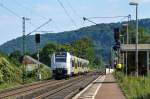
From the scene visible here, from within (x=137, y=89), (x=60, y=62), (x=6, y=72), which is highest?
(x=60, y=62)

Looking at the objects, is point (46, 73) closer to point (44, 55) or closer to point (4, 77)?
point (4, 77)

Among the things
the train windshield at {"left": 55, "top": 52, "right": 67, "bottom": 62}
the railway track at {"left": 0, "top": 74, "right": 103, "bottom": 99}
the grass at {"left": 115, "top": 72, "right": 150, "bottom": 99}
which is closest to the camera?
the grass at {"left": 115, "top": 72, "right": 150, "bottom": 99}

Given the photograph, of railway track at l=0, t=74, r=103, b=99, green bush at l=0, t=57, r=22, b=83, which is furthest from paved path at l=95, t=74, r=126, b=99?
green bush at l=0, t=57, r=22, b=83

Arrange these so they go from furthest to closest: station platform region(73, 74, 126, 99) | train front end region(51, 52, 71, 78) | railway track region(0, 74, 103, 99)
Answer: train front end region(51, 52, 71, 78)
railway track region(0, 74, 103, 99)
station platform region(73, 74, 126, 99)

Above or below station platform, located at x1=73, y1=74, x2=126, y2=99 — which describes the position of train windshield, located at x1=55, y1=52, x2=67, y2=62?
above

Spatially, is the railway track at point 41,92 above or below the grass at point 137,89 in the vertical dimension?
below

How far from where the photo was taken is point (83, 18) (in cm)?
5834

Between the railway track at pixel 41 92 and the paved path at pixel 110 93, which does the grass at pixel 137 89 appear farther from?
the railway track at pixel 41 92

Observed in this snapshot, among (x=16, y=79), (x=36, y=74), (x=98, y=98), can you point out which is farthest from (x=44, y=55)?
(x=98, y=98)

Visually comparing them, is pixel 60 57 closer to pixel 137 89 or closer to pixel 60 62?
pixel 60 62

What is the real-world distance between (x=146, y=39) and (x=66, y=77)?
122667 mm

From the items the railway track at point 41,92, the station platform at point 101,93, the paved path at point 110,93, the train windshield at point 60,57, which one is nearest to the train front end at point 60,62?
the train windshield at point 60,57

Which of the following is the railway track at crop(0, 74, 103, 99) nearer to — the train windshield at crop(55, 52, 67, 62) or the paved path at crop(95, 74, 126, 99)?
the paved path at crop(95, 74, 126, 99)

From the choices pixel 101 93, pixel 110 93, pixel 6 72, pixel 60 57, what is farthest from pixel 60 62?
pixel 110 93
